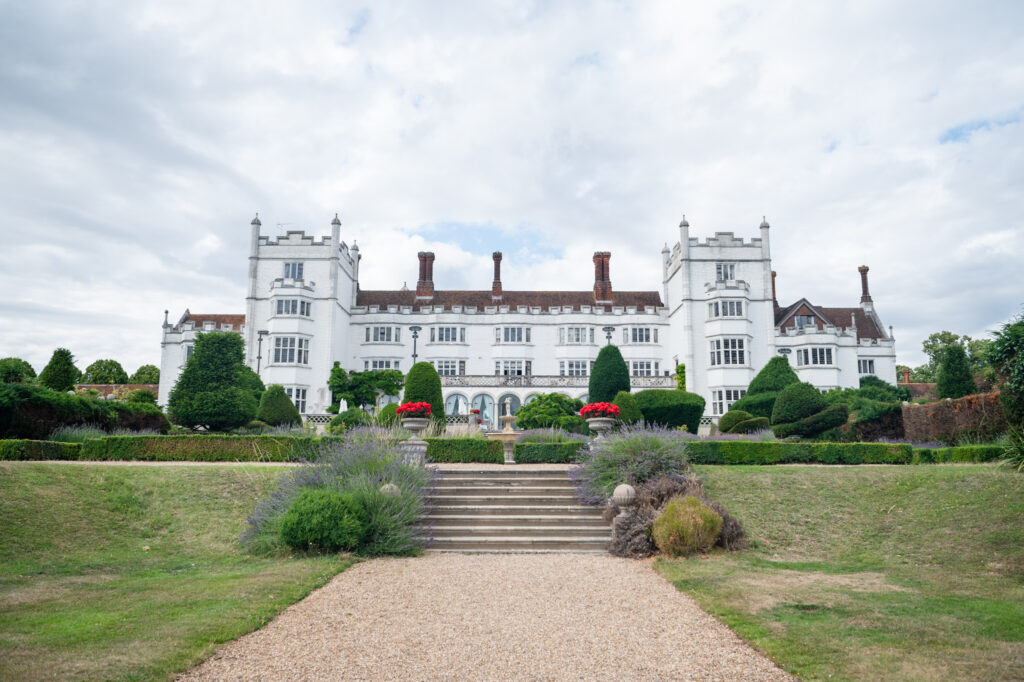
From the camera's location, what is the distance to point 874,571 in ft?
30.2

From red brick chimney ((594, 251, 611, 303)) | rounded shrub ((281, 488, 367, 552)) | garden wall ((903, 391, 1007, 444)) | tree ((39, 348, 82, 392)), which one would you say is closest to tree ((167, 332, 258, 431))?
tree ((39, 348, 82, 392))

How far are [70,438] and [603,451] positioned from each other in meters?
14.6

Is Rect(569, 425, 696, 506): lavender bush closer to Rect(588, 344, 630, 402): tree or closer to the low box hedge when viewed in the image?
the low box hedge

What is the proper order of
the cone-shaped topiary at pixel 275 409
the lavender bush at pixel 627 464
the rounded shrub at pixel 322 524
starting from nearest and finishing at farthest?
the rounded shrub at pixel 322 524
the lavender bush at pixel 627 464
the cone-shaped topiary at pixel 275 409

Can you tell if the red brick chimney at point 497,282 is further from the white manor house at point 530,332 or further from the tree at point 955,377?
the tree at point 955,377

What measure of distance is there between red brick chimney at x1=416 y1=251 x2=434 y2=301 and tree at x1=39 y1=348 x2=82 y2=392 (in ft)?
87.1

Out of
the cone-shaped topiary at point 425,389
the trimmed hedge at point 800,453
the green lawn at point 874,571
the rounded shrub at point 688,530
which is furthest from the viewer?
the cone-shaped topiary at point 425,389

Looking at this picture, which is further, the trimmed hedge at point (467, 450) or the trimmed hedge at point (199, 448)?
the trimmed hedge at point (467, 450)

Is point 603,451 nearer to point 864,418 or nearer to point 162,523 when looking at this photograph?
point 162,523

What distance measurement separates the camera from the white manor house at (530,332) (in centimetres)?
4391

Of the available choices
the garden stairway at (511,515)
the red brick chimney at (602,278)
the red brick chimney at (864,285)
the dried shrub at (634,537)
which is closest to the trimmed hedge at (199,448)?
the garden stairway at (511,515)

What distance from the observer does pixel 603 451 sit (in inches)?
555

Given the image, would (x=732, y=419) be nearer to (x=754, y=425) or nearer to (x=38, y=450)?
(x=754, y=425)

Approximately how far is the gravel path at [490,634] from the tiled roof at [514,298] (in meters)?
41.3
